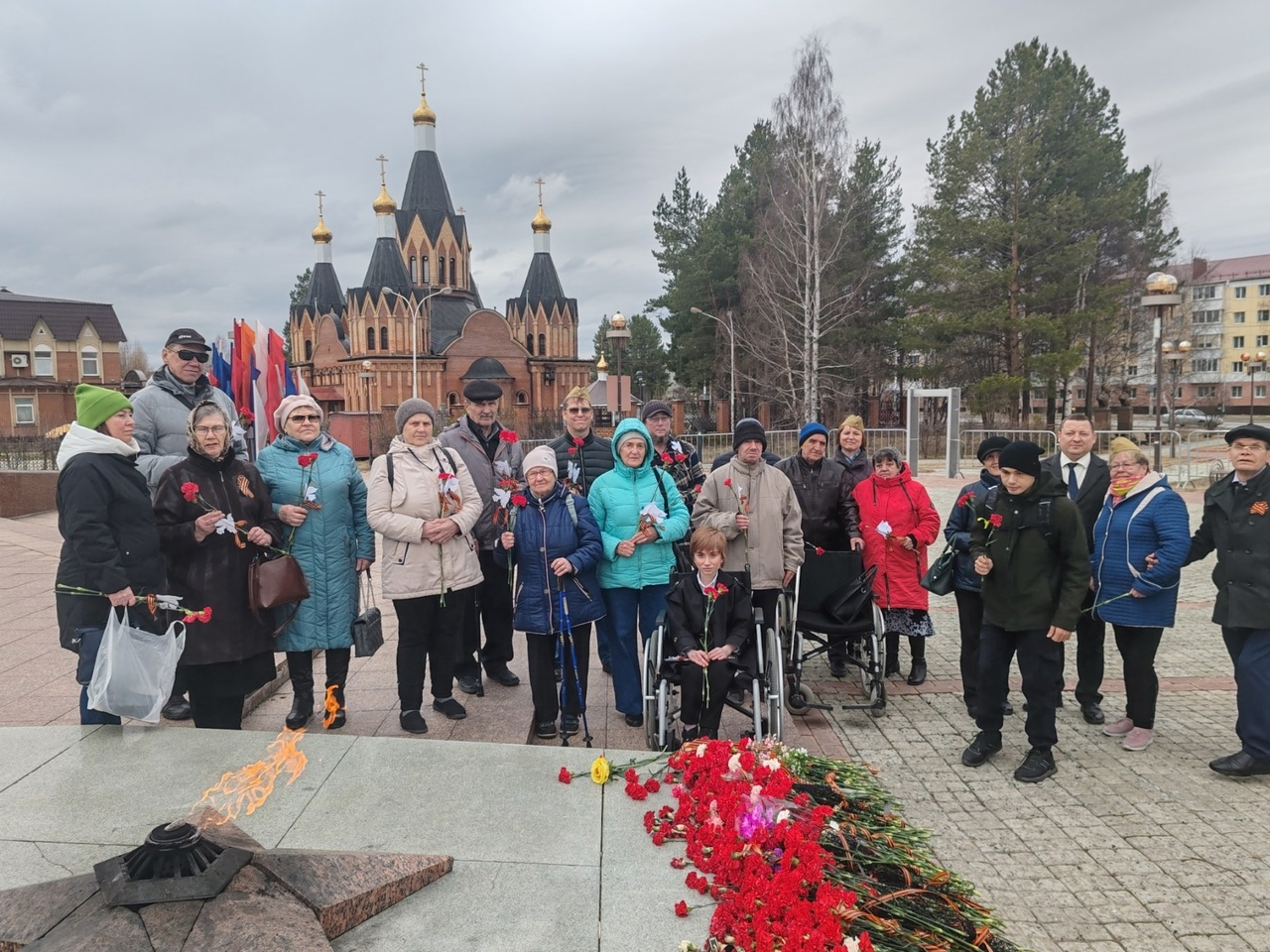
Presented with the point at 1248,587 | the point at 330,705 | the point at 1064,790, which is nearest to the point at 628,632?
the point at 330,705

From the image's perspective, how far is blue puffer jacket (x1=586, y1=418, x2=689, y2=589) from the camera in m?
4.54

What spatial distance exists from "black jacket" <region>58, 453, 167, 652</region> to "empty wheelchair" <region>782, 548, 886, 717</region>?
372 centimetres

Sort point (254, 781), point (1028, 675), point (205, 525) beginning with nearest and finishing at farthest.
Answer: point (254, 781)
point (205, 525)
point (1028, 675)

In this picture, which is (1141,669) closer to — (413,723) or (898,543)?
(898,543)

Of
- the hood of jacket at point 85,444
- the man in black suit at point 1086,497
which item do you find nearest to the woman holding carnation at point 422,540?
the hood of jacket at point 85,444

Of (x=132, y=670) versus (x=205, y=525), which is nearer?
(x=132, y=670)

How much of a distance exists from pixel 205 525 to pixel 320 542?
644 mm

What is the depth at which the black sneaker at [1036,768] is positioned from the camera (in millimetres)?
4057

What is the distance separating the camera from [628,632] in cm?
465

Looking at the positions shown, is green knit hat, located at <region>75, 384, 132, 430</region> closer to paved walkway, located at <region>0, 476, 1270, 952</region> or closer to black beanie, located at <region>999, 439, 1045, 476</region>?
paved walkway, located at <region>0, 476, 1270, 952</region>

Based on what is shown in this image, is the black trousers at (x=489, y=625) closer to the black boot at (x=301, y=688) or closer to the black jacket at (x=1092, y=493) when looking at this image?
the black boot at (x=301, y=688)

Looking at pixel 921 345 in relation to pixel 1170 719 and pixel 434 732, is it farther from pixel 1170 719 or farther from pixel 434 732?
pixel 434 732

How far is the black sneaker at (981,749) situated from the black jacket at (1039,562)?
68 cm

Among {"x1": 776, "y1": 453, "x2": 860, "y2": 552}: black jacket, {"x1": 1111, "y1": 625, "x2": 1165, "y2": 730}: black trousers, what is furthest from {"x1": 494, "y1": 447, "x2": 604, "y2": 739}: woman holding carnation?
{"x1": 1111, "y1": 625, "x2": 1165, "y2": 730}: black trousers
